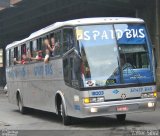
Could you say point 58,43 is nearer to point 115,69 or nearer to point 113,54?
point 113,54

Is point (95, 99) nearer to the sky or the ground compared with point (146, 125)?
nearer to the sky

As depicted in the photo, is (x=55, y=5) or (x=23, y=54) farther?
(x=55, y=5)

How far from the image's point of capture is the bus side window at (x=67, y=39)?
1485cm

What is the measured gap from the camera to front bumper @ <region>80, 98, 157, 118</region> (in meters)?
14.0

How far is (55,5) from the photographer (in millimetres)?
35750

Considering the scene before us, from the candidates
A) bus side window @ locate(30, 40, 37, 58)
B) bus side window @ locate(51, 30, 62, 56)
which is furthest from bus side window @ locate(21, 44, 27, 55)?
bus side window @ locate(51, 30, 62, 56)

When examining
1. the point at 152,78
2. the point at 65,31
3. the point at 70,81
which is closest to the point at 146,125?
the point at 152,78

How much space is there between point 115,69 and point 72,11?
2245 centimetres

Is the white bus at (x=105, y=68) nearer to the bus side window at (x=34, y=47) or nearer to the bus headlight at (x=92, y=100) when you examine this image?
the bus headlight at (x=92, y=100)

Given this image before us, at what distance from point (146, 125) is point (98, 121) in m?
2.41

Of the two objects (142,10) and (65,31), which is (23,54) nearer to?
(65,31)

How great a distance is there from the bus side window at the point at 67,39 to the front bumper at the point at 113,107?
6.54ft

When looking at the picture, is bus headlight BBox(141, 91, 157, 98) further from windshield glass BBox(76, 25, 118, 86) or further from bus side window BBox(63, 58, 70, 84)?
bus side window BBox(63, 58, 70, 84)

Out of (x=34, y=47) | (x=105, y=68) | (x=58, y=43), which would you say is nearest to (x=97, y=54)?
(x=105, y=68)
